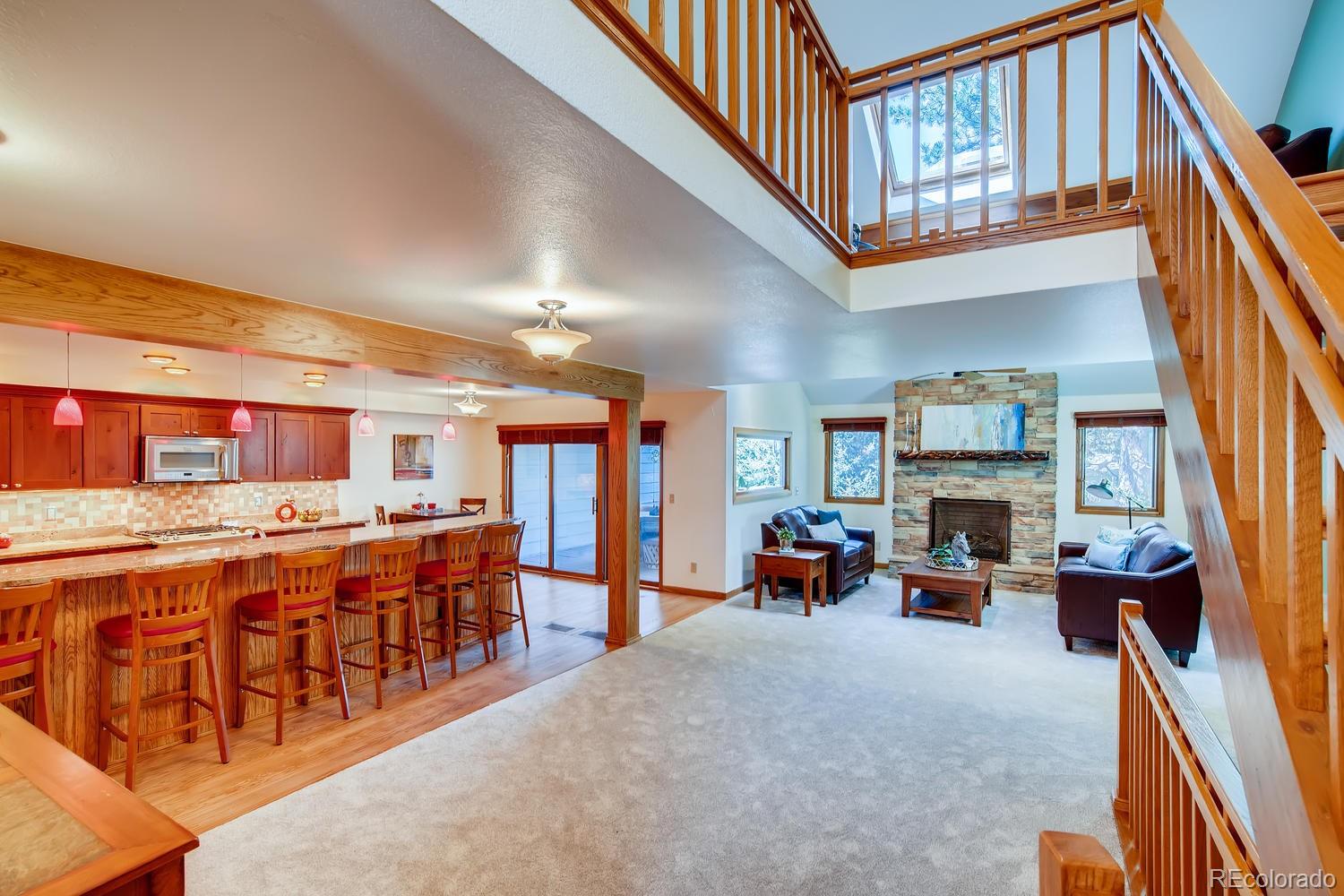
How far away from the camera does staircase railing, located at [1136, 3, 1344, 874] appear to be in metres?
0.77

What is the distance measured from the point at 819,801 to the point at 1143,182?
289 centimetres

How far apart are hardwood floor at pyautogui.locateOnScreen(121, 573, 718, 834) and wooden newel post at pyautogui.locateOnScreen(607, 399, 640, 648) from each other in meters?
0.29

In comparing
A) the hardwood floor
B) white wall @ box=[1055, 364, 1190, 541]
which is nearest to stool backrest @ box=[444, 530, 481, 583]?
the hardwood floor

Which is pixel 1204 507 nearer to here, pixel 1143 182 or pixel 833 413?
pixel 1143 182

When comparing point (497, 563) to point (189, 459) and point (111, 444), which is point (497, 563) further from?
point (111, 444)

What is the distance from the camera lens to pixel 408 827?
8.54ft

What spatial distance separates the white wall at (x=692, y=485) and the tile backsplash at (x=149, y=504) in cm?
378

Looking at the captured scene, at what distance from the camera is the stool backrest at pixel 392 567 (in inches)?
155

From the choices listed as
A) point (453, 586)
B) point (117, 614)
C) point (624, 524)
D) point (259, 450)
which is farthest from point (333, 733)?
point (259, 450)

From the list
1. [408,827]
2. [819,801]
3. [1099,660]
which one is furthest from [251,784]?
[1099,660]

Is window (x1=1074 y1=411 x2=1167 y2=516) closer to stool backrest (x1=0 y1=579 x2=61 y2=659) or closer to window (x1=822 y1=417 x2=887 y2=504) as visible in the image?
window (x1=822 y1=417 x2=887 y2=504)

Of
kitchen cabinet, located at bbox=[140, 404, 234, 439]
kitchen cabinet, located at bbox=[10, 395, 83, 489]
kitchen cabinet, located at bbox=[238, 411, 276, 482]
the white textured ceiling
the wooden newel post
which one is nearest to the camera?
the white textured ceiling

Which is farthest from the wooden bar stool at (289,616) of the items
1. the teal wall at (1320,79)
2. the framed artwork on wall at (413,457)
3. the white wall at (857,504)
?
the white wall at (857,504)

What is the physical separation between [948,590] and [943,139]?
451cm
